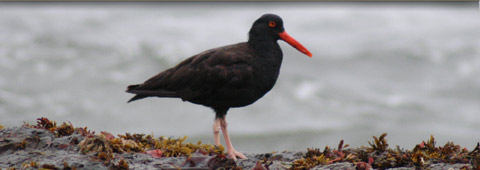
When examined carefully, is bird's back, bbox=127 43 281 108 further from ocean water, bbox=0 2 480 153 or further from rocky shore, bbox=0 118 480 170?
ocean water, bbox=0 2 480 153

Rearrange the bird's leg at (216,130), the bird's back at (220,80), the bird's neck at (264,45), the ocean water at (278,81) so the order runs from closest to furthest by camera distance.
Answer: the bird's back at (220,80)
the bird's leg at (216,130)
the bird's neck at (264,45)
the ocean water at (278,81)

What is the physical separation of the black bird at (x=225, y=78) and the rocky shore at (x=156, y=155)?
105 cm

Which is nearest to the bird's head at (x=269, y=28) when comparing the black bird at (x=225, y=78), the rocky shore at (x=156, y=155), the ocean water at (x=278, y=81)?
the black bird at (x=225, y=78)

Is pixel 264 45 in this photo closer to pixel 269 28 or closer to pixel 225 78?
pixel 269 28

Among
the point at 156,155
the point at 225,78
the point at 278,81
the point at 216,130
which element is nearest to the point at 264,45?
the point at 225,78

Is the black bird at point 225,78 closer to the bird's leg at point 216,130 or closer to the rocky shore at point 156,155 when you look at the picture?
the bird's leg at point 216,130

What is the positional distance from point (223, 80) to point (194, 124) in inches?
423

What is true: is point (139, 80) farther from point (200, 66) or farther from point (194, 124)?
point (200, 66)

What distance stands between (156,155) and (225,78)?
1702mm

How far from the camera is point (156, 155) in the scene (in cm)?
568

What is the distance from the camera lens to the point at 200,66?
289 inches

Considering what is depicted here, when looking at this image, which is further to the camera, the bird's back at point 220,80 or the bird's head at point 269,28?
the bird's head at point 269,28

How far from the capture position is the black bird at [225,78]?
7105 millimetres

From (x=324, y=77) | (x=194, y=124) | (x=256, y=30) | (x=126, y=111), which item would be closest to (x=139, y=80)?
(x=126, y=111)
